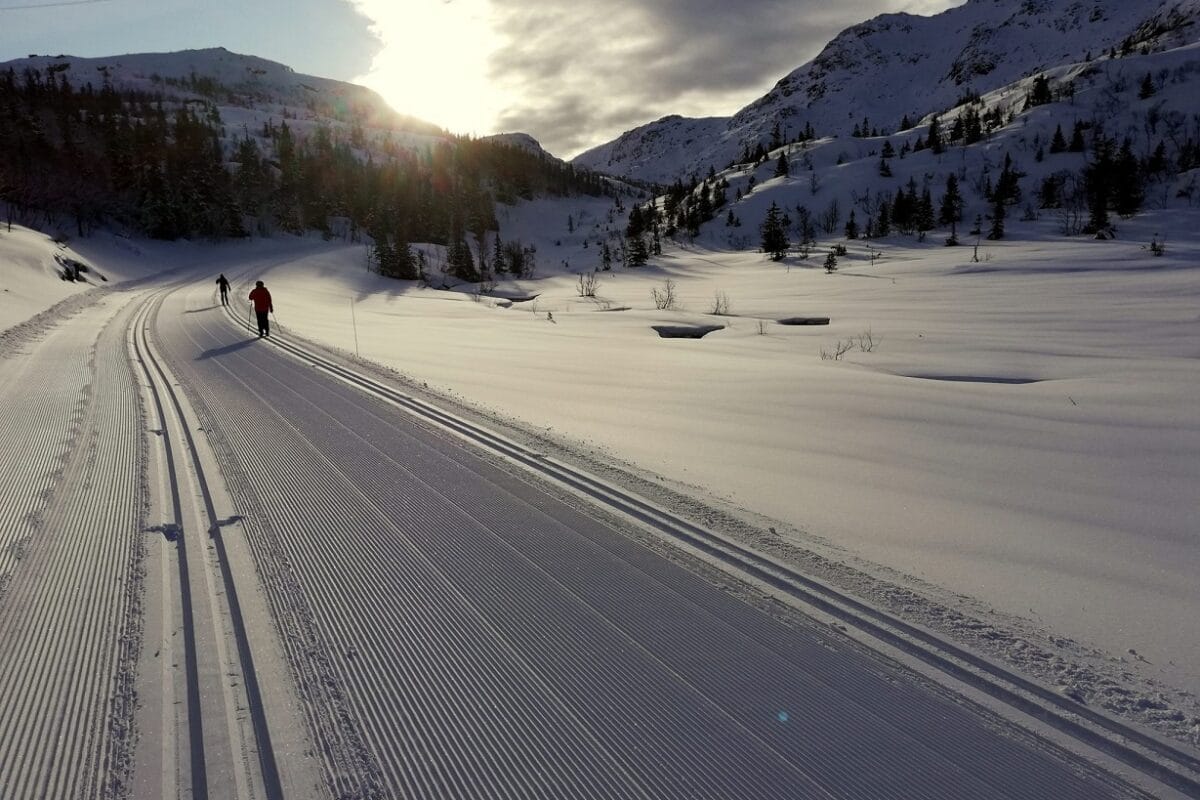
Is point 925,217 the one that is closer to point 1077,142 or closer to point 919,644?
point 1077,142

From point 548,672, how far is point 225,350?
37.7 feet

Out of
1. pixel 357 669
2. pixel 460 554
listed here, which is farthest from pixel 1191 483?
pixel 357 669

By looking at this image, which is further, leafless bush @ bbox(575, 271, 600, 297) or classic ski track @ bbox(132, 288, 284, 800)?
leafless bush @ bbox(575, 271, 600, 297)

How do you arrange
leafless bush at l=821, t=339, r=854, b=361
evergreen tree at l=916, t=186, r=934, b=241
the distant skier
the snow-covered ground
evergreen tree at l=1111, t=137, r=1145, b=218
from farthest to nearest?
evergreen tree at l=916, t=186, r=934, b=241 < evergreen tree at l=1111, t=137, r=1145, b=218 < the distant skier < leafless bush at l=821, t=339, r=854, b=361 < the snow-covered ground

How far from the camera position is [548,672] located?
261 centimetres

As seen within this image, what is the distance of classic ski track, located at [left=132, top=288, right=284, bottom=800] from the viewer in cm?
207

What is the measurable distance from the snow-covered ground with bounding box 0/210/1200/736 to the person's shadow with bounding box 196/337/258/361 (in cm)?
165

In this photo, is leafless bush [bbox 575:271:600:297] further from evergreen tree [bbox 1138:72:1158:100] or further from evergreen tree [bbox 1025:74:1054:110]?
evergreen tree [bbox 1138:72:1158:100]

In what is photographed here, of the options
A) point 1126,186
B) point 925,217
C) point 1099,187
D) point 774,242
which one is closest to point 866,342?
point 774,242

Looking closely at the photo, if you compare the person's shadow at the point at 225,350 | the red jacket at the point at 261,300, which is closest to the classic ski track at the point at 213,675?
the person's shadow at the point at 225,350

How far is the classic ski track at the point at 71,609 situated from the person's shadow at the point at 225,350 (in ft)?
14.1

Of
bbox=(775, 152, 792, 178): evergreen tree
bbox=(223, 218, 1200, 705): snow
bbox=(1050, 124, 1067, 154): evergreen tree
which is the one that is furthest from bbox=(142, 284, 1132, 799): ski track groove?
bbox=(775, 152, 792, 178): evergreen tree

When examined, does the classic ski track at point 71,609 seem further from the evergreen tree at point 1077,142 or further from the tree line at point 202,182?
the evergreen tree at point 1077,142

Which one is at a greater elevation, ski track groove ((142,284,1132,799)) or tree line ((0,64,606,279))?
tree line ((0,64,606,279))
